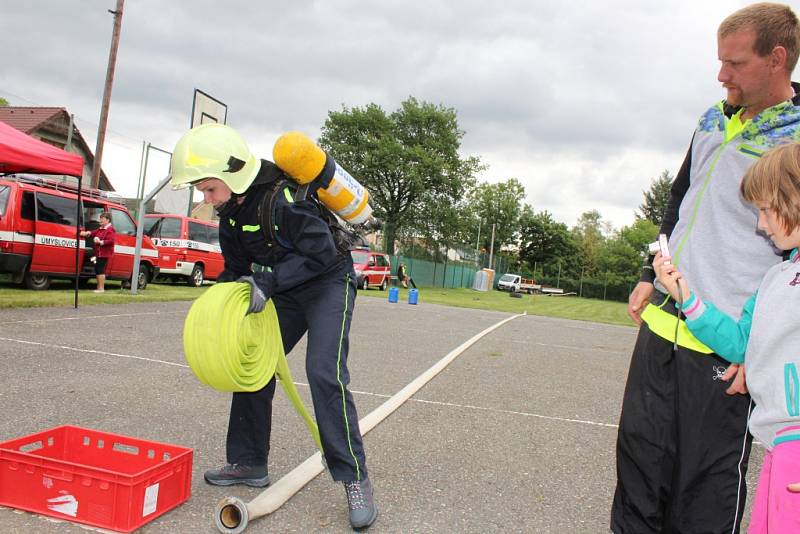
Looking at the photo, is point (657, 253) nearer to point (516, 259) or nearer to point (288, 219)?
point (288, 219)

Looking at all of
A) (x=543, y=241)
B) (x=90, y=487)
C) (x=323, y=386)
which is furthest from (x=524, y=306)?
(x=543, y=241)

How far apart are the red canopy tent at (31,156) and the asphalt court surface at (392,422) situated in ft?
7.30

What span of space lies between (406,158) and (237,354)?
51640 mm

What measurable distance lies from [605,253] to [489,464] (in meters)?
76.4

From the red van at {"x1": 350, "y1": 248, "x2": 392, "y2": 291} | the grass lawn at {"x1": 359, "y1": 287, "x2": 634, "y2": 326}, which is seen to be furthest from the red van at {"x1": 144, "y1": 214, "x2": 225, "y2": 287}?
the red van at {"x1": 350, "y1": 248, "x2": 392, "y2": 291}

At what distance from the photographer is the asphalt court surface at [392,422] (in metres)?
3.31

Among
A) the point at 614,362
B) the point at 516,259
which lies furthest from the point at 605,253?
the point at 614,362

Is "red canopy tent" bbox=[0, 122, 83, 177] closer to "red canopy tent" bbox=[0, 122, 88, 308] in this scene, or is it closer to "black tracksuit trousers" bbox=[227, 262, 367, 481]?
"red canopy tent" bbox=[0, 122, 88, 308]

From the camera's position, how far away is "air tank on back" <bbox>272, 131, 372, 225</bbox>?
3.10 meters

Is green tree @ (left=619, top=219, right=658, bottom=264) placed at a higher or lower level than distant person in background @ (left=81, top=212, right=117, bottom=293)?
higher

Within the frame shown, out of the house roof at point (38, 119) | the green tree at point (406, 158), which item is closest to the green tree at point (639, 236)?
the green tree at point (406, 158)

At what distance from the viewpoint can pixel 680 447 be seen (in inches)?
92.4

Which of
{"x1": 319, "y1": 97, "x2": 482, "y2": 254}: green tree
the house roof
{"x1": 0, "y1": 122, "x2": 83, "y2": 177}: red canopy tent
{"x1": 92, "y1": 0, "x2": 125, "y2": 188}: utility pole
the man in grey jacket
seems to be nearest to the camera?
the man in grey jacket

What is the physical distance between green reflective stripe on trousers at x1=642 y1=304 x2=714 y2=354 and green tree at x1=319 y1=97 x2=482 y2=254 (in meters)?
49.1
